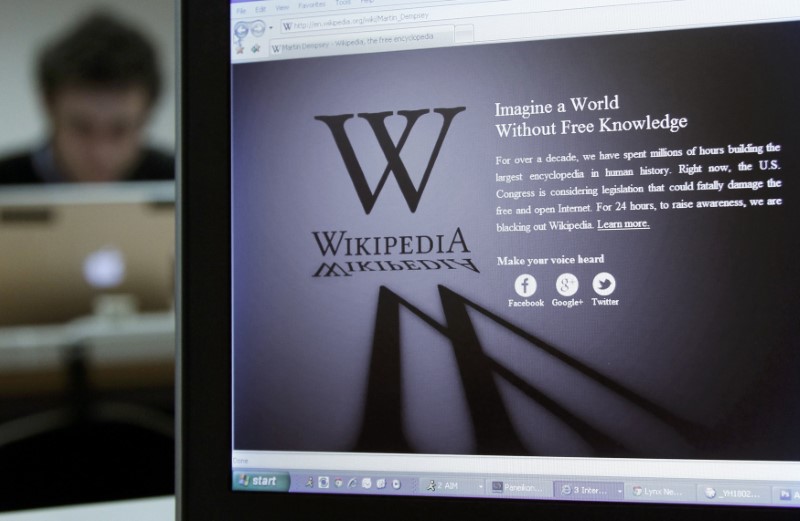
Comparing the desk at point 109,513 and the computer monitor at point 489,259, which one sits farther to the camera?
the desk at point 109,513

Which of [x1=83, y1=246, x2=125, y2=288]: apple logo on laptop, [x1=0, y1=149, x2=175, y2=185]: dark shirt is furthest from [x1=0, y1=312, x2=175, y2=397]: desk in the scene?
[x1=0, y1=149, x2=175, y2=185]: dark shirt

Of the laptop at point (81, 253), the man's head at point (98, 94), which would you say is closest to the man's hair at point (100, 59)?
the man's head at point (98, 94)

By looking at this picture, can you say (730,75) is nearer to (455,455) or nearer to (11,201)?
(455,455)

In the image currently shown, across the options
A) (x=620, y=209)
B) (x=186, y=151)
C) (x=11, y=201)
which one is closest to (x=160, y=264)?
(x=11, y=201)

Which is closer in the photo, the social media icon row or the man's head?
the social media icon row

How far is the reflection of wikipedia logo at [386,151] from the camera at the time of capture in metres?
0.47

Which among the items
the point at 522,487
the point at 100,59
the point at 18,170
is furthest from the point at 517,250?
the point at 18,170

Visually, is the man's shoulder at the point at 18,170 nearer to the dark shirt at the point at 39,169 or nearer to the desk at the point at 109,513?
the dark shirt at the point at 39,169

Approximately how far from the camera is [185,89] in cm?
50

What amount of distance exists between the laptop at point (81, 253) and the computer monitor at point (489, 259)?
2.07 metres

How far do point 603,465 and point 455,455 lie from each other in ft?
0.30

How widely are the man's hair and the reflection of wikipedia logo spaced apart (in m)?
3.32

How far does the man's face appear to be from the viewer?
330 centimetres

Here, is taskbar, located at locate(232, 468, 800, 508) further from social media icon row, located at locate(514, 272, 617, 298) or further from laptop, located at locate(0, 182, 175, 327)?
laptop, located at locate(0, 182, 175, 327)
